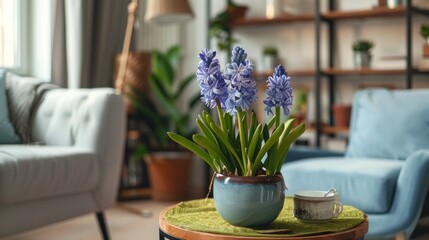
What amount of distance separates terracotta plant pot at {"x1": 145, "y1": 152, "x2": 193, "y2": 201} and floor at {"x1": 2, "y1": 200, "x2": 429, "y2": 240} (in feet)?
0.81

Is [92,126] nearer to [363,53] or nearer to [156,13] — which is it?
[156,13]

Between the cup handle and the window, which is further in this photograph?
the window

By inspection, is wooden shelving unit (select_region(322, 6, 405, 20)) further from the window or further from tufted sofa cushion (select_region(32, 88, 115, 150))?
the window

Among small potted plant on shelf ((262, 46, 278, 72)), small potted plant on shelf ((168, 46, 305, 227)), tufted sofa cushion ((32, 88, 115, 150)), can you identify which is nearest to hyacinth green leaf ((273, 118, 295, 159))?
small potted plant on shelf ((168, 46, 305, 227))

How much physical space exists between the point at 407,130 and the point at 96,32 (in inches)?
88.6

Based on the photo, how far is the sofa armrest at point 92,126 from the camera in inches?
116

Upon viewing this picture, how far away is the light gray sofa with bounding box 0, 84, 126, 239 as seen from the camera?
252cm

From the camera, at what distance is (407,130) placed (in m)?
2.98

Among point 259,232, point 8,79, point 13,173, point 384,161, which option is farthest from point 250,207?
point 8,79

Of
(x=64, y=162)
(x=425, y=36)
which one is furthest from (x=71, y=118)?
Answer: (x=425, y=36)

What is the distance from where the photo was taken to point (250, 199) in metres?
1.59

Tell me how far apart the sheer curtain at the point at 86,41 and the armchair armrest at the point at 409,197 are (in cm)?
219

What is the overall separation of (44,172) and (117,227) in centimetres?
91

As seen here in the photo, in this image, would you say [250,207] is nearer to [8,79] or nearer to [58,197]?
[58,197]
